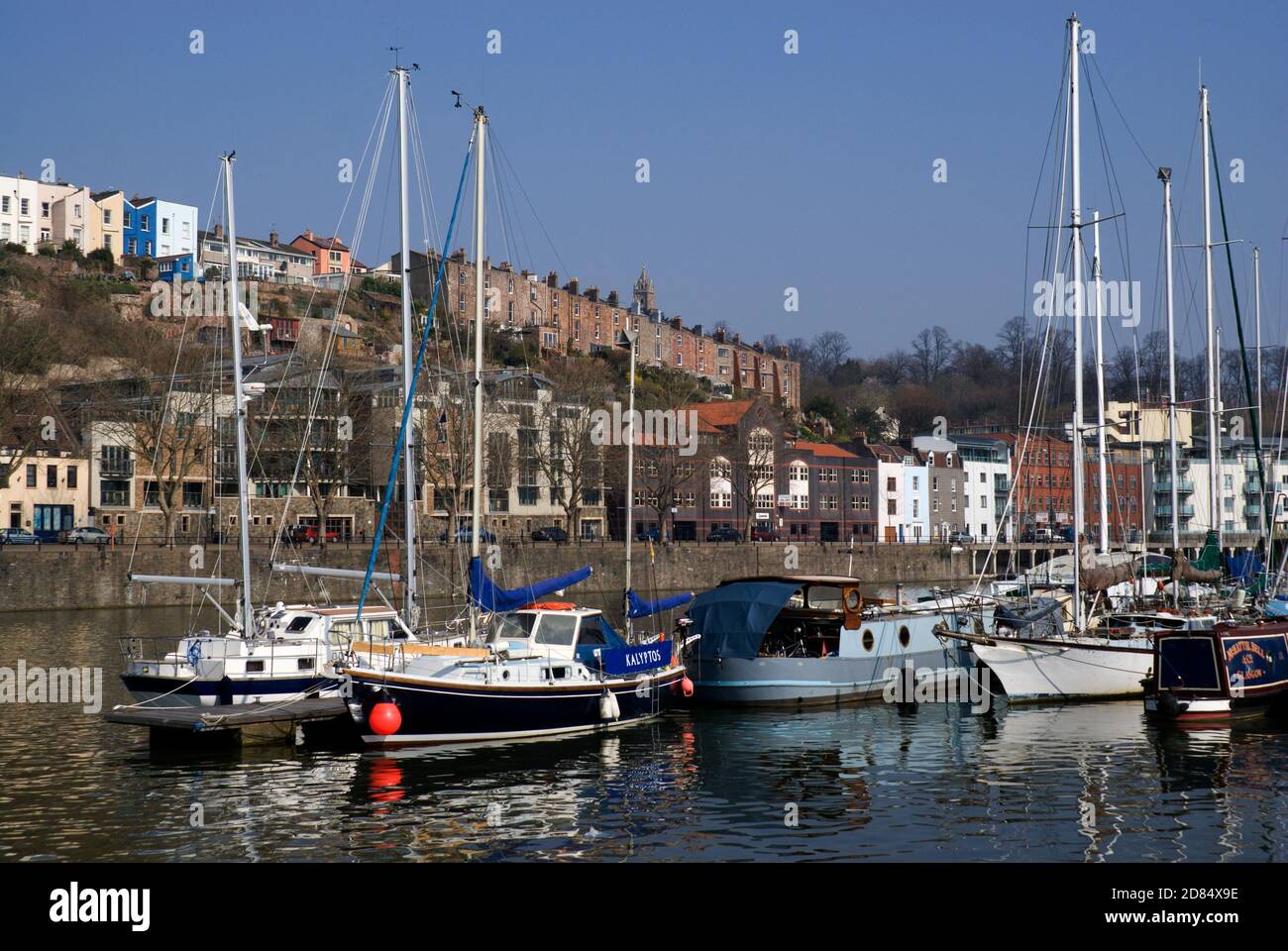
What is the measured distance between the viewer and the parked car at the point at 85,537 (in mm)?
71287

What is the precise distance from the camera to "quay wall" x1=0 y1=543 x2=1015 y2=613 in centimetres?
6494

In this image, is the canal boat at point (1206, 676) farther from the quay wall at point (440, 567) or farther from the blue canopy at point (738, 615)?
the quay wall at point (440, 567)

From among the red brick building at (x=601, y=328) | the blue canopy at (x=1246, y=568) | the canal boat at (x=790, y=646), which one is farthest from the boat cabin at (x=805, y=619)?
the red brick building at (x=601, y=328)

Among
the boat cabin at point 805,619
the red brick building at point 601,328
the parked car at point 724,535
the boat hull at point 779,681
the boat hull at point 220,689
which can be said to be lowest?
the boat hull at point 779,681

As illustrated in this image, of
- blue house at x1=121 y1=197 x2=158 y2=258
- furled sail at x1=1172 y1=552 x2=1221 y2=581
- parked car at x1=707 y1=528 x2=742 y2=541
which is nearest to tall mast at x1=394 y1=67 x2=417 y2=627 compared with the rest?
furled sail at x1=1172 y1=552 x2=1221 y2=581

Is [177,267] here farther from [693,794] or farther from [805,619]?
[693,794]

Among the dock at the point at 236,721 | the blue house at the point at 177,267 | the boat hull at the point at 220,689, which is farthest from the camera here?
the blue house at the point at 177,267

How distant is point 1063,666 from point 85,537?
58.4 meters

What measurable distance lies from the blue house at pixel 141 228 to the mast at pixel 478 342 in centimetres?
13156

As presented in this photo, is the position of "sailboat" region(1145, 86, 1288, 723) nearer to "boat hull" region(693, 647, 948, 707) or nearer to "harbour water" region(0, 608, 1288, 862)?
"harbour water" region(0, 608, 1288, 862)

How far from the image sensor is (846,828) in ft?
71.3

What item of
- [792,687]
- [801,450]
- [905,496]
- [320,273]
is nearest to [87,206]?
[320,273]

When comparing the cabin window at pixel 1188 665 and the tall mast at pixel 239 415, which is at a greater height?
the tall mast at pixel 239 415

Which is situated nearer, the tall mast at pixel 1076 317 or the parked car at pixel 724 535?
the tall mast at pixel 1076 317
